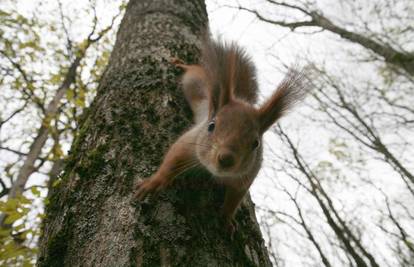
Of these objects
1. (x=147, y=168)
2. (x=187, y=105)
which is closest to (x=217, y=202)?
(x=147, y=168)

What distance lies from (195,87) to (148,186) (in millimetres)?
1094

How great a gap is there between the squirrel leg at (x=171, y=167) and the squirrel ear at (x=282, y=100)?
54cm

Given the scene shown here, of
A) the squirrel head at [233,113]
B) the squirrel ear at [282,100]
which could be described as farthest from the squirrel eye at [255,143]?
the squirrel ear at [282,100]

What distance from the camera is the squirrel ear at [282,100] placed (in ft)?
6.11

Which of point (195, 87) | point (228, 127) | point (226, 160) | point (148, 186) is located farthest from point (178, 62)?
point (148, 186)

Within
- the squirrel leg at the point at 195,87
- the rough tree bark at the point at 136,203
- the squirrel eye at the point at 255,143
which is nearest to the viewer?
the rough tree bark at the point at 136,203

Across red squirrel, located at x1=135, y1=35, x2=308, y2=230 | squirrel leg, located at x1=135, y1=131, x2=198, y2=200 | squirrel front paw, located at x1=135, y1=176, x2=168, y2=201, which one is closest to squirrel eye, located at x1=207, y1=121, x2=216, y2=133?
red squirrel, located at x1=135, y1=35, x2=308, y2=230

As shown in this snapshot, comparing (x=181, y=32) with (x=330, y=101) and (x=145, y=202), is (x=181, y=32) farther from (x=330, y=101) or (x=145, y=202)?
(x=330, y=101)

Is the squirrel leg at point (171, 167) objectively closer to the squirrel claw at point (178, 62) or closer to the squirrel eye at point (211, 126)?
the squirrel eye at point (211, 126)

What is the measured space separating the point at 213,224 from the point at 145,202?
333 mm

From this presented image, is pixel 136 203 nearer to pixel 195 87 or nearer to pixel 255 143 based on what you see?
pixel 255 143

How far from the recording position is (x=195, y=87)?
222cm

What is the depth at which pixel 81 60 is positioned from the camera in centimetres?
671

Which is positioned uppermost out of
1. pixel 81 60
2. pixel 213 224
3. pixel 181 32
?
pixel 81 60
